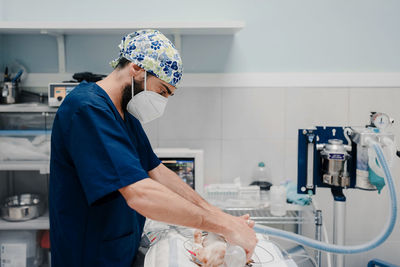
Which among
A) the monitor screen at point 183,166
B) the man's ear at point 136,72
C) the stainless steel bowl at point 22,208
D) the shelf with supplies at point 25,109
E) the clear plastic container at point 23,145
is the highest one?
the man's ear at point 136,72

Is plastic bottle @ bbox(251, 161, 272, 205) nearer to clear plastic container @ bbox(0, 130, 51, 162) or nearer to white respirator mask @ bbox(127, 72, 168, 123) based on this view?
white respirator mask @ bbox(127, 72, 168, 123)

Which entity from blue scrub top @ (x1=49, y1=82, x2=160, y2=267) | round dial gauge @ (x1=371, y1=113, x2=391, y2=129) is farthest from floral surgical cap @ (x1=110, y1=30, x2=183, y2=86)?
round dial gauge @ (x1=371, y1=113, x2=391, y2=129)

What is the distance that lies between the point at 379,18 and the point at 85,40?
175 centimetres

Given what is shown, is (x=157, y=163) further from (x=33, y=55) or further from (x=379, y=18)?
(x=379, y=18)

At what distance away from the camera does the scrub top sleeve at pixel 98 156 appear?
3.56ft

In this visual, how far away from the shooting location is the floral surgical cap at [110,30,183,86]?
1.29 metres

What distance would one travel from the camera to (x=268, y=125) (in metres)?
2.33

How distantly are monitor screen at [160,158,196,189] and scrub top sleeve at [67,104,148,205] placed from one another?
3.14 feet

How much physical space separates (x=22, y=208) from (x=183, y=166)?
885mm

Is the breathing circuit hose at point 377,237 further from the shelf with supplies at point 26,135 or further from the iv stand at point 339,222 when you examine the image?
the shelf with supplies at point 26,135

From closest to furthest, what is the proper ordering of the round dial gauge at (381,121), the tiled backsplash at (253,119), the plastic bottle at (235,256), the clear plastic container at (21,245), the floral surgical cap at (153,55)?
the plastic bottle at (235,256) → the floral surgical cap at (153,55) → the round dial gauge at (381,121) → the clear plastic container at (21,245) → the tiled backsplash at (253,119)

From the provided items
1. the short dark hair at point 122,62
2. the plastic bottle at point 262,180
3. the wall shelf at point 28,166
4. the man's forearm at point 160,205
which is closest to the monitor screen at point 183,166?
the plastic bottle at point 262,180

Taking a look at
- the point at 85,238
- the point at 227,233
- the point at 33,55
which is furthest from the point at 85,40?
the point at 227,233

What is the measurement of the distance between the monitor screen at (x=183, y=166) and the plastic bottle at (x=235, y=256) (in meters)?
0.91
